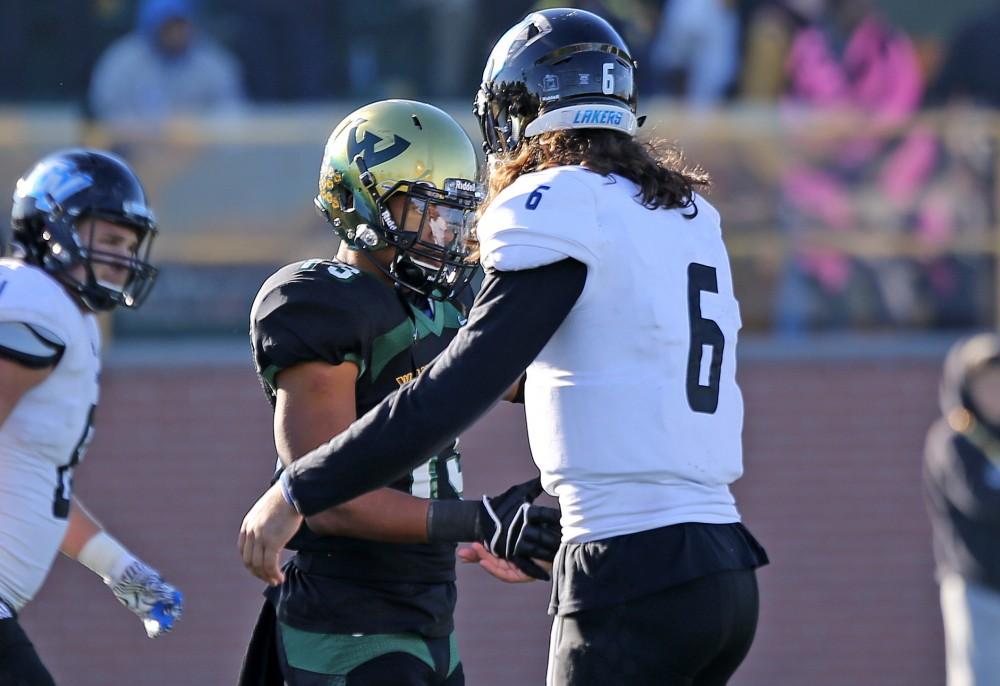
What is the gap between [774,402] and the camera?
7.90 meters

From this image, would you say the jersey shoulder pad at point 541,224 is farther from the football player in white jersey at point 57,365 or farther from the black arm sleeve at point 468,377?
the football player in white jersey at point 57,365

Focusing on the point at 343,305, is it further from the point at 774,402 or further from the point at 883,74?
the point at 883,74

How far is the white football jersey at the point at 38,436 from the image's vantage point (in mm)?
3748

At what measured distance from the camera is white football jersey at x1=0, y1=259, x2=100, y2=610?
3748 mm

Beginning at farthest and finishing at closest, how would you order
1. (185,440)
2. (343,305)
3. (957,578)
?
(185,440)
(957,578)
(343,305)

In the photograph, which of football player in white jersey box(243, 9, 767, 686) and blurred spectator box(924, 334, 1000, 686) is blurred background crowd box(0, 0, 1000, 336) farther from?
football player in white jersey box(243, 9, 767, 686)

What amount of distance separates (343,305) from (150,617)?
1271mm

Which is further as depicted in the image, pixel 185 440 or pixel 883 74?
pixel 883 74

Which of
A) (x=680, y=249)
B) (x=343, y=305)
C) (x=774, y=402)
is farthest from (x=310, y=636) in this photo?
(x=774, y=402)

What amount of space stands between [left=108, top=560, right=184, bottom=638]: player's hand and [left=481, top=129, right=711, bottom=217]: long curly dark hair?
1.63 meters

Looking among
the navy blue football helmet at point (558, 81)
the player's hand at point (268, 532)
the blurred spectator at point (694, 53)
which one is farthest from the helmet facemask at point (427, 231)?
the blurred spectator at point (694, 53)

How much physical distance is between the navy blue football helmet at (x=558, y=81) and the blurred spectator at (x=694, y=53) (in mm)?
5248

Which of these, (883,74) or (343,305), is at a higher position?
(883,74)

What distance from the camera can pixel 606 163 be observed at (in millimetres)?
2811
